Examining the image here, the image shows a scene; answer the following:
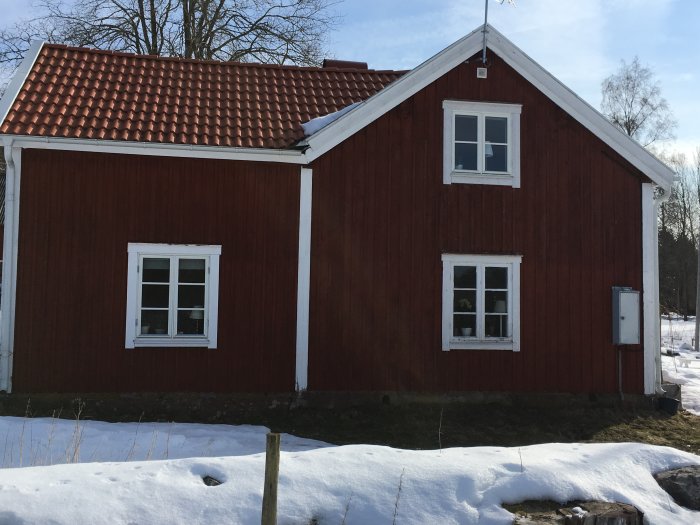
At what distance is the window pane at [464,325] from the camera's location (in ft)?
34.4

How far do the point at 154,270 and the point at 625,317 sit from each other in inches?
298

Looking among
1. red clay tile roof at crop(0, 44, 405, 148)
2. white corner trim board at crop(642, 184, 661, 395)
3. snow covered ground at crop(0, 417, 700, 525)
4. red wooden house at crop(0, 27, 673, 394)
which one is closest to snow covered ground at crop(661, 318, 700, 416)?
white corner trim board at crop(642, 184, 661, 395)

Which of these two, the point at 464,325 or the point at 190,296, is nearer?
the point at 190,296

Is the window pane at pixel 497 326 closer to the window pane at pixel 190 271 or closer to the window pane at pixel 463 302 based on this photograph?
the window pane at pixel 463 302

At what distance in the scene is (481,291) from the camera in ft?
34.6

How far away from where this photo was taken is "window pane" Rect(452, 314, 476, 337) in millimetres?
10492

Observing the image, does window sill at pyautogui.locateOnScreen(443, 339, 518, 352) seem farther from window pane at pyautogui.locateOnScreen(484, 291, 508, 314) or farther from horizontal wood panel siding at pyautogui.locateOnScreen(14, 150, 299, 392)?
horizontal wood panel siding at pyautogui.locateOnScreen(14, 150, 299, 392)

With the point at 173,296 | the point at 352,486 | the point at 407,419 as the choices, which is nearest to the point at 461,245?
the point at 407,419

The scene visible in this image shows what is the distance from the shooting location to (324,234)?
33.4ft

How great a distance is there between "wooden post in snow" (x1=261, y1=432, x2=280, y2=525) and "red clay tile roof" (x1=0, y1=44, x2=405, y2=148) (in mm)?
6577

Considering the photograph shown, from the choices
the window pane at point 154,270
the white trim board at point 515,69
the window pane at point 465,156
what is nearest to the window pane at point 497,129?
the window pane at point 465,156

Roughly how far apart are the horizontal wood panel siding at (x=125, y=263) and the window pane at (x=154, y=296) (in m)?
0.31

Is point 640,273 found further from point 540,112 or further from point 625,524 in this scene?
point 625,524

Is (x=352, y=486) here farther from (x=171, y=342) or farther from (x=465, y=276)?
(x=465, y=276)
